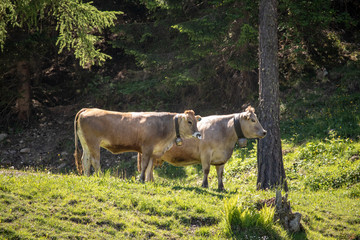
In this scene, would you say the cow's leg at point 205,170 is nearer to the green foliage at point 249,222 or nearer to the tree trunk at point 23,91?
the green foliage at point 249,222

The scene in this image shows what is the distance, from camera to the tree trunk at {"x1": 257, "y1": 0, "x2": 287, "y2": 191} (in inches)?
474

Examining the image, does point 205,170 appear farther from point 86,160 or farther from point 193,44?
point 193,44

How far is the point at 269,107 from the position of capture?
1216 cm

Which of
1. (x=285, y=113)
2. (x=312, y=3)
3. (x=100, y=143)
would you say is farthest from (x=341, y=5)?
(x=100, y=143)

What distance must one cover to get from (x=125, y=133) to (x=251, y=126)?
3866 mm

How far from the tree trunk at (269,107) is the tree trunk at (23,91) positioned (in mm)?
13870

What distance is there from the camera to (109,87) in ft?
72.4

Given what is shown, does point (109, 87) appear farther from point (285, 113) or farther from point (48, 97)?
point (285, 113)

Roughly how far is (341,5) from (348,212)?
13895mm

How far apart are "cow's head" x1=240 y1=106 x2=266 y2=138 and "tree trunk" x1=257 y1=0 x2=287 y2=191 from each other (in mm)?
270

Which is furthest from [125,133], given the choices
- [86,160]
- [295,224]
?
[295,224]

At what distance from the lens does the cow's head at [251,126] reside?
12034 mm

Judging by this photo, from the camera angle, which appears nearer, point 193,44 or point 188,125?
point 188,125

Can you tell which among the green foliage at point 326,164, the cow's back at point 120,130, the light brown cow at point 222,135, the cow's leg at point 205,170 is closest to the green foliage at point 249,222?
the light brown cow at point 222,135
